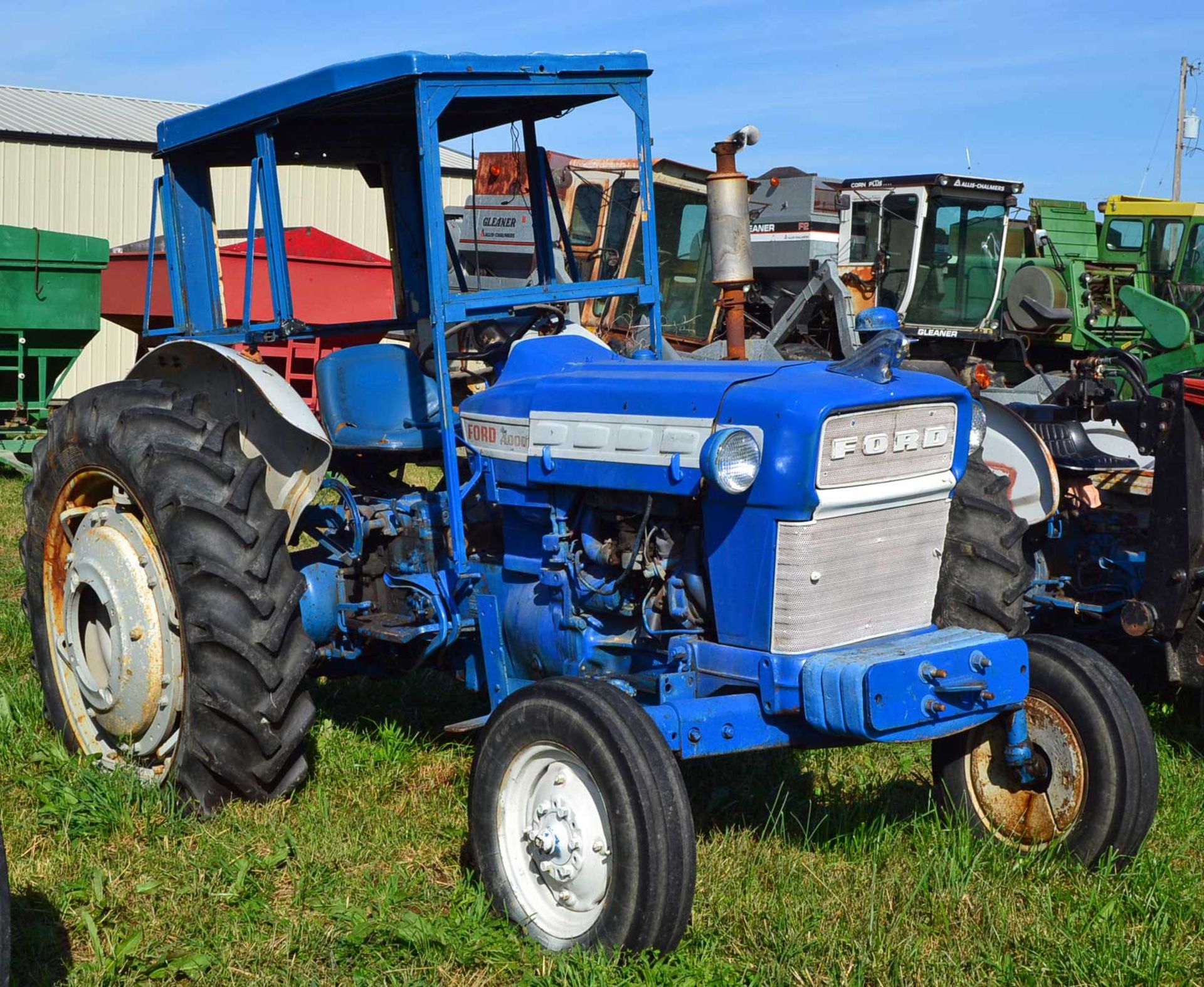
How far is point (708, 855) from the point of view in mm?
3713

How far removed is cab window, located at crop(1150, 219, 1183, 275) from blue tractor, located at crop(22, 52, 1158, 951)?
12286 mm

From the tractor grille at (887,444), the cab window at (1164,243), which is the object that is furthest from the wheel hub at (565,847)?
the cab window at (1164,243)

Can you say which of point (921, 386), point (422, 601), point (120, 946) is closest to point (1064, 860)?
point (921, 386)

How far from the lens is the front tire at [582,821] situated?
9.82 ft

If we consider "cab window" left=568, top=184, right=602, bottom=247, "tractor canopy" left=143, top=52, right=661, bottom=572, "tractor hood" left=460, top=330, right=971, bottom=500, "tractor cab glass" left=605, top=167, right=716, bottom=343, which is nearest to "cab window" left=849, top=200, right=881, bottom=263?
"tractor cab glass" left=605, top=167, right=716, bottom=343

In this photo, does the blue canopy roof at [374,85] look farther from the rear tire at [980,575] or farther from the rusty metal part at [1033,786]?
the rusty metal part at [1033,786]

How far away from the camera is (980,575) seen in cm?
405

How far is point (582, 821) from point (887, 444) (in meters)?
1.20

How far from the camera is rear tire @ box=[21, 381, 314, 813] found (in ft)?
12.6

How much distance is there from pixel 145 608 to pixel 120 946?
Answer: 1157 millimetres

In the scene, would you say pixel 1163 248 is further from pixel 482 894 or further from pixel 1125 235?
pixel 482 894

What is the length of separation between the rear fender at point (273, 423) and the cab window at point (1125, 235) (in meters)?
13.5

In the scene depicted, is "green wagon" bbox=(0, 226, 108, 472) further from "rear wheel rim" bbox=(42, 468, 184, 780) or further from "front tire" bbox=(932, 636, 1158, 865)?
"front tire" bbox=(932, 636, 1158, 865)

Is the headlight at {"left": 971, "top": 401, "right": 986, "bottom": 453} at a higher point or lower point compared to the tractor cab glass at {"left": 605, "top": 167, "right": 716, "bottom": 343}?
lower
